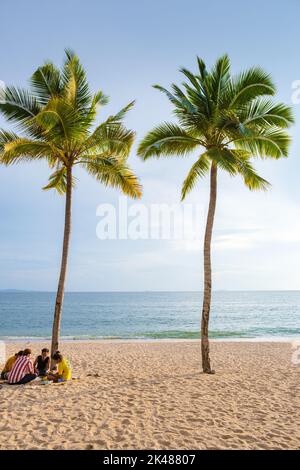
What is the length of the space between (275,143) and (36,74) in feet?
24.3

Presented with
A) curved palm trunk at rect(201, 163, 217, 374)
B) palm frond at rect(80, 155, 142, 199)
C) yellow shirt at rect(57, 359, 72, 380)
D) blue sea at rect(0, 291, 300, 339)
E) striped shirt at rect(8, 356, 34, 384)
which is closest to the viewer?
striped shirt at rect(8, 356, 34, 384)

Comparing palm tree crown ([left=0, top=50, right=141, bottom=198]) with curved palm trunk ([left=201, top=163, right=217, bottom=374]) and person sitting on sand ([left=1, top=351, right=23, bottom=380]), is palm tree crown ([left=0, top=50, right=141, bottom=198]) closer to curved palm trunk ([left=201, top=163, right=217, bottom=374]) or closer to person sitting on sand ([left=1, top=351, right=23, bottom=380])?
curved palm trunk ([left=201, top=163, right=217, bottom=374])

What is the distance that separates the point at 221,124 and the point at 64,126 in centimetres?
458

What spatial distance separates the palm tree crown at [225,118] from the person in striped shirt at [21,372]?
672cm

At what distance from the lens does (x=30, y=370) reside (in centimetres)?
868

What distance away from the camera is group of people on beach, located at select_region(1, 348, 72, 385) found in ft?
27.8

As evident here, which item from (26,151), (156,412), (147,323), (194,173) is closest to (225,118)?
(194,173)

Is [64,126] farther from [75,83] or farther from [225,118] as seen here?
[225,118]

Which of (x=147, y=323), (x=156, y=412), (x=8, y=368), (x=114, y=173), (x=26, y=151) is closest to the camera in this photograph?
(x=156, y=412)

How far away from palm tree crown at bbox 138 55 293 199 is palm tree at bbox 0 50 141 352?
1150 millimetres

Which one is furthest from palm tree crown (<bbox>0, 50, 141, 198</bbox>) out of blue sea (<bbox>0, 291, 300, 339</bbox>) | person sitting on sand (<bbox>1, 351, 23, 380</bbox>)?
blue sea (<bbox>0, 291, 300, 339</bbox>)

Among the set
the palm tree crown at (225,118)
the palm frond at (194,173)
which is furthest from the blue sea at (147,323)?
the palm tree crown at (225,118)

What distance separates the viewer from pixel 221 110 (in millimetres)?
10523
